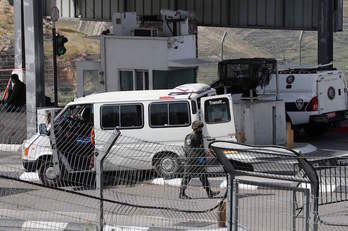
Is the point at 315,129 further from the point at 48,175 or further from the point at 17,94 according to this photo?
the point at 48,175

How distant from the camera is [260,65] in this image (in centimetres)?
2486

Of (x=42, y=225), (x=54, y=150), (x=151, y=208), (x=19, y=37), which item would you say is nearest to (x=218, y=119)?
(x=54, y=150)

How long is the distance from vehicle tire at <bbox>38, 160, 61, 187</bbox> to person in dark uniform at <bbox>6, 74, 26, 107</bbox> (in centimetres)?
856

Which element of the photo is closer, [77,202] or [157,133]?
[77,202]

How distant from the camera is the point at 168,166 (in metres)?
12.6

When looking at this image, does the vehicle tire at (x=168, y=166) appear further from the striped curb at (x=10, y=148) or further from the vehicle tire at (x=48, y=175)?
the striped curb at (x=10, y=148)

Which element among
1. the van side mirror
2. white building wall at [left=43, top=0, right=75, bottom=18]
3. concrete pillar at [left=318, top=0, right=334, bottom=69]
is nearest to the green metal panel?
white building wall at [left=43, top=0, right=75, bottom=18]

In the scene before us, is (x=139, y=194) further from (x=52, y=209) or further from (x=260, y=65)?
(x=260, y=65)

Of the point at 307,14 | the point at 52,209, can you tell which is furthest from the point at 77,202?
the point at 307,14

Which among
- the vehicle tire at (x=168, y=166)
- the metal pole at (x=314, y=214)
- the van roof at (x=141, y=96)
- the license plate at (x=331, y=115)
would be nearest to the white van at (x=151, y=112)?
the van roof at (x=141, y=96)

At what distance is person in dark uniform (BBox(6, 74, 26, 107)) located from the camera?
82.2 feet

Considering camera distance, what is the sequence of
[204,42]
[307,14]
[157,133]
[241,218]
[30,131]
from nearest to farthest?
[241,218] < [157,133] < [30,131] < [307,14] < [204,42]

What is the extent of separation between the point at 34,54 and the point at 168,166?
11679 millimetres

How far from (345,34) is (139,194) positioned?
49890 millimetres
